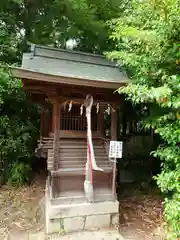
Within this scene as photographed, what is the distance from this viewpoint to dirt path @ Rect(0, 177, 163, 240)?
3730 mm

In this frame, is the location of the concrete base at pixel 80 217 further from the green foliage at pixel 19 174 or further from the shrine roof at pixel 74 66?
the green foliage at pixel 19 174

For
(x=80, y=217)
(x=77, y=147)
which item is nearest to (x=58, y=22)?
(x=77, y=147)

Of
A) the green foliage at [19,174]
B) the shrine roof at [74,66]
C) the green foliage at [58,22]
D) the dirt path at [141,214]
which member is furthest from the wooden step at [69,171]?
the green foliage at [58,22]

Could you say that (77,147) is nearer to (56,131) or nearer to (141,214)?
(56,131)

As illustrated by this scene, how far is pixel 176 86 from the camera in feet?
8.66

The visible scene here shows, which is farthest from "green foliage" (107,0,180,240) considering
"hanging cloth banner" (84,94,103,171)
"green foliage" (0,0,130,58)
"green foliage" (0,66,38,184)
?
"green foliage" (0,66,38,184)

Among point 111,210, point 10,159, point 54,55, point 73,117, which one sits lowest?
point 111,210

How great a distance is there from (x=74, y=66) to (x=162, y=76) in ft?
6.25

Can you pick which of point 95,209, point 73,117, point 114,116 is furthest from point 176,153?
point 73,117

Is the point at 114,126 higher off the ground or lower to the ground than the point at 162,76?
lower

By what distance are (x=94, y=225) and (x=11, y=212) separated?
6.18ft

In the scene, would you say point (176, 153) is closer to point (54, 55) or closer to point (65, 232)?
point (65, 232)

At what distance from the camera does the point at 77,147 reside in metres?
4.03

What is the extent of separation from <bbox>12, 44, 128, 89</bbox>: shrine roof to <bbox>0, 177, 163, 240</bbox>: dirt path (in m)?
2.43
